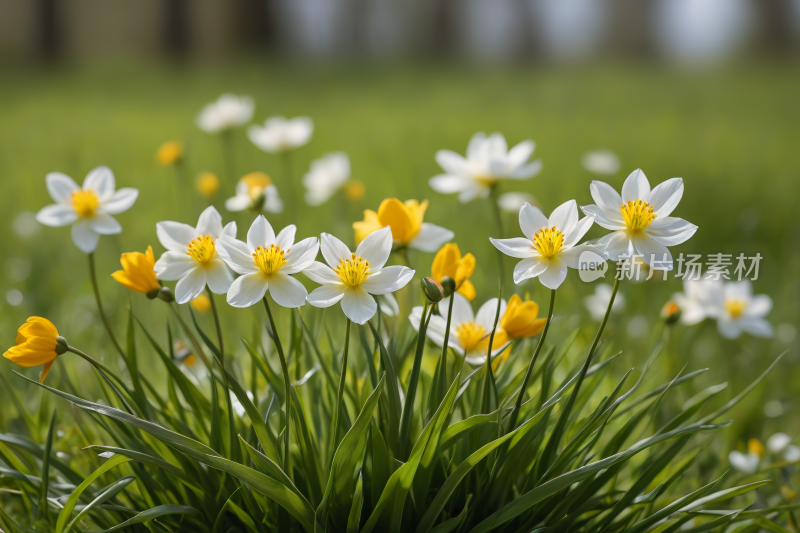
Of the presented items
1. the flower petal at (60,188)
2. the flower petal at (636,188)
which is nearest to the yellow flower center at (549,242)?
the flower petal at (636,188)

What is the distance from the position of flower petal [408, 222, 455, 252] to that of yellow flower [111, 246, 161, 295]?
369 millimetres

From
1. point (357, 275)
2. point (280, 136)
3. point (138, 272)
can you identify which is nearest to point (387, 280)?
point (357, 275)

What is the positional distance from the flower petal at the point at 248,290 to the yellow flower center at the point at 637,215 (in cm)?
43

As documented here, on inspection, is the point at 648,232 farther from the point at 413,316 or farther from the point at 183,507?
the point at 183,507

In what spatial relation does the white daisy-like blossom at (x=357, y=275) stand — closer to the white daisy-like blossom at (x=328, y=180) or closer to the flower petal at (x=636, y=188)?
the flower petal at (x=636, y=188)

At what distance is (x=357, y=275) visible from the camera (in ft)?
2.35

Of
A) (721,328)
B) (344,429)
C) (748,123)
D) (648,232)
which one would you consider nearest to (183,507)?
(344,429)

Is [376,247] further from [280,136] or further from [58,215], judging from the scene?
[280,136]

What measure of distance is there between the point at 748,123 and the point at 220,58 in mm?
7227

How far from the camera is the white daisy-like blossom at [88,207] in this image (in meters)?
0.97

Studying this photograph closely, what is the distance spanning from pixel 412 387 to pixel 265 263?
25 cm

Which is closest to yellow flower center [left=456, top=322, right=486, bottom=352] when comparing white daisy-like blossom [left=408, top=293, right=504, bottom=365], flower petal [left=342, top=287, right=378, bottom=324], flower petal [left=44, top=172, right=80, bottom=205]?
white daisy-like blossom [left=408, top=293, right=504, bottom=365]

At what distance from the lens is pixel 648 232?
71 centimetres

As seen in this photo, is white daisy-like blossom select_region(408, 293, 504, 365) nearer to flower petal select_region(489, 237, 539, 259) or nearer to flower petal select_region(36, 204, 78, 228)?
flower petal select_region(489, 237, 539, 259)
